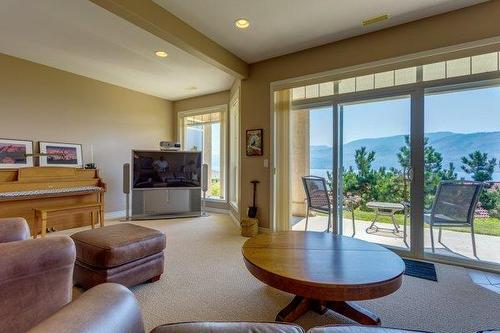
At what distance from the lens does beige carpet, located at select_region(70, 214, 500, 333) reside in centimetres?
178

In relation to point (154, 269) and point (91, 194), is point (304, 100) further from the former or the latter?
point (91, 194)

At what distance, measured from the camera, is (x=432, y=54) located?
272cm

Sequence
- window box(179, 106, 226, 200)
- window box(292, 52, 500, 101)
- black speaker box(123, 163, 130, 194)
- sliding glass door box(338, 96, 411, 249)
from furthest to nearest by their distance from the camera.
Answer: window box(179, 106, 226, 200) < black speaker box(123, 163, 130, 194) < sliding glass door box(338, 96, 411, 249) < window box(292, 52, 500, 101)

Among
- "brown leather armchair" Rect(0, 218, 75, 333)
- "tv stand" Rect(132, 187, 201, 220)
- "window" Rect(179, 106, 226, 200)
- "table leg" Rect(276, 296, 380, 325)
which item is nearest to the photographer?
"brown leather armchair" Rect(0, 218, 75, 333)

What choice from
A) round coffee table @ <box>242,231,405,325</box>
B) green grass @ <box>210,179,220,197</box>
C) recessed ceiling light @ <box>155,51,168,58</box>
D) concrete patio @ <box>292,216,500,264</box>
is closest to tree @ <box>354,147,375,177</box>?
concrete patio @ <box>292,216,500,264</box>

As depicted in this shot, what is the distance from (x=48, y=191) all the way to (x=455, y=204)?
5.25 m

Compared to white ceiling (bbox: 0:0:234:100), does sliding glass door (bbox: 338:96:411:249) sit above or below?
below

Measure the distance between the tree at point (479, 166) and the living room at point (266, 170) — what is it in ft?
0.06

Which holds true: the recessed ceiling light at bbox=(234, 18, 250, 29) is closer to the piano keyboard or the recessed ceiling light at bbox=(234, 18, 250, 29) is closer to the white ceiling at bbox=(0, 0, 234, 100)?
the white ceiling at bbox=(0, 0, 234, 100)

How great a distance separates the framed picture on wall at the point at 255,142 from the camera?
3.94 meters

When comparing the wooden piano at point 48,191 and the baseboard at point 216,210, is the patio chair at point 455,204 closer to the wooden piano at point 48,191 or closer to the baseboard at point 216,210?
the baseboard at point 216,210

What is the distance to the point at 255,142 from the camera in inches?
157

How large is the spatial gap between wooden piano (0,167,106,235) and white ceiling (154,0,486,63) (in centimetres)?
303

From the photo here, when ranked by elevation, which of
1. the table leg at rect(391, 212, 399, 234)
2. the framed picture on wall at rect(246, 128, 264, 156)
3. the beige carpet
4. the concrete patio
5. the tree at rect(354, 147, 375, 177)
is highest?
the framed picture on wall at rect(246, 128, 264, 156)
